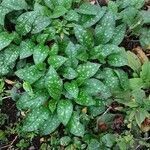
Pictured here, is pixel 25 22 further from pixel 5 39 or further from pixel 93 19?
pixel 93 19

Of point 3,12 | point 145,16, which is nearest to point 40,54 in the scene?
point 3,12

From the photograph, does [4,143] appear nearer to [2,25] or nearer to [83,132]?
[83,132]

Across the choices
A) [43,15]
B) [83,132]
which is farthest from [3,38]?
[83,132]

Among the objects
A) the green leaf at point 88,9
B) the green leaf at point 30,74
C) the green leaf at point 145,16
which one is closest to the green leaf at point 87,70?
the green leaf at point 30,74

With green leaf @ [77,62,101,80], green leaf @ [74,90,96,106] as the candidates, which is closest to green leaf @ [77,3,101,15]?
green leaf @ [77,62,101,80]

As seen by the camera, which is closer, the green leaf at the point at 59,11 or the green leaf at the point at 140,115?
the green leaf at the point at 140,115

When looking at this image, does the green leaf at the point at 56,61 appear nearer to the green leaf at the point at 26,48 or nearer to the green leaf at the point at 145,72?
the green leaf at the point at 26,48
